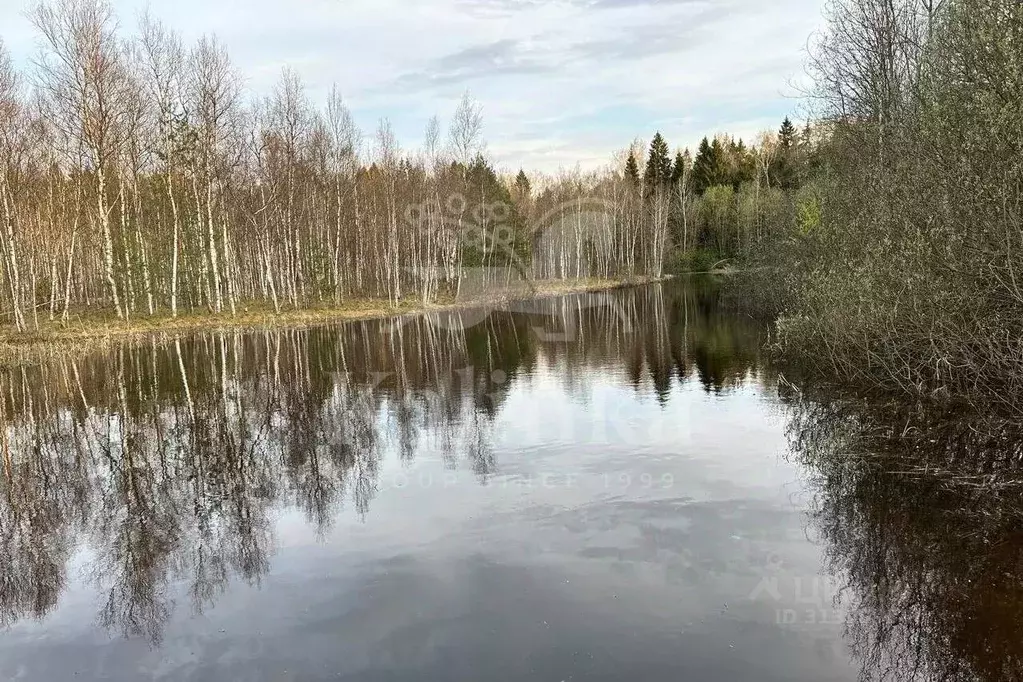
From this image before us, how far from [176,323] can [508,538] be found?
28515mm

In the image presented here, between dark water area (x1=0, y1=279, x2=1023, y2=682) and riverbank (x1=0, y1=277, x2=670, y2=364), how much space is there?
999 cm

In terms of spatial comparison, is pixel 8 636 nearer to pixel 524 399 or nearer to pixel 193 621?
pixel 193 621

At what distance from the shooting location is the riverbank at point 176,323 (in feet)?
88.9

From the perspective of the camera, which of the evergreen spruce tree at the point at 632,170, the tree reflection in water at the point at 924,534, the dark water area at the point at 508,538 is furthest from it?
the evergreen spruce tree at the point at 632,170

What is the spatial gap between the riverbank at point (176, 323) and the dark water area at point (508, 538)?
9.99 meters

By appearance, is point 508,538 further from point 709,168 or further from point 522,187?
point 709,168

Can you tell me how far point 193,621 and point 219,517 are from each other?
9.47 ft

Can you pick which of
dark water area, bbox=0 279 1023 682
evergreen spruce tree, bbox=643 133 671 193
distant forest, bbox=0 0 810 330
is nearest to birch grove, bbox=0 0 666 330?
distant forest, bbox=0 0 810 330

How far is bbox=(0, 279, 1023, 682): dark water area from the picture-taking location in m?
7.02

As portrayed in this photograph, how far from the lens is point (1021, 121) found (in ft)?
33.9

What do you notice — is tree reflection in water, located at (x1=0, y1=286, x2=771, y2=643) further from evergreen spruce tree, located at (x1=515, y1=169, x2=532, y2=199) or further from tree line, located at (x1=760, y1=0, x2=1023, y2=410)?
evergreen spruce tree, located at (x1=515, y1=169, x2=532, y2=199)

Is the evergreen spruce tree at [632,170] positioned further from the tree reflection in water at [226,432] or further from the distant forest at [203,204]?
the tree reflection in water at [226,432]

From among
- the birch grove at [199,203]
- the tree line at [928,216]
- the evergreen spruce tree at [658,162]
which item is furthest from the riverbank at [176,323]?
the evergreen spruce tree at [658,162]

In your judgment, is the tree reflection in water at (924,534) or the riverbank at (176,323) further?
the riverbank at (176,323)
